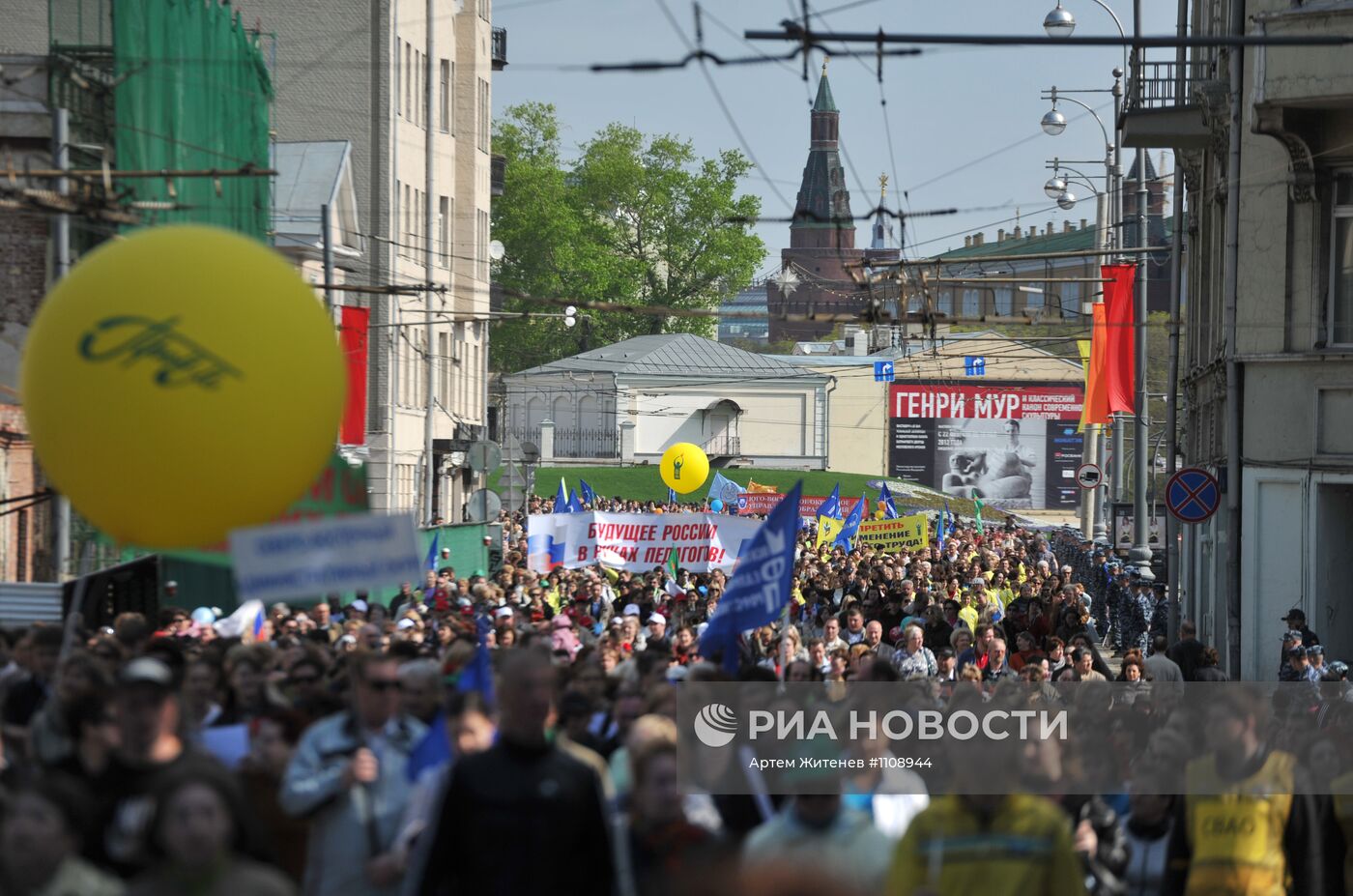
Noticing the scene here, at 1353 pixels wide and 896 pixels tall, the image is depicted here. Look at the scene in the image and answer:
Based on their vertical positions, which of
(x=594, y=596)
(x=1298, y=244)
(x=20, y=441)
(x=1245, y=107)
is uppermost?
(x=1245, y=107)

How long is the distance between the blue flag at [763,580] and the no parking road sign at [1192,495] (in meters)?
8.59

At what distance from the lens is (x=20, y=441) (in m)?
23.0

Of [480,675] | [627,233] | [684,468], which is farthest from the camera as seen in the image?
[627,233]

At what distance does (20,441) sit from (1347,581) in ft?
49.2

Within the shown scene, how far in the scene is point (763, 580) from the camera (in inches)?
508

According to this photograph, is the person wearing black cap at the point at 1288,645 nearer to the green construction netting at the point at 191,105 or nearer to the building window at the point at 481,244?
the green construction netting at the point at 191,105

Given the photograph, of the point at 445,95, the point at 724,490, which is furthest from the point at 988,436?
the point at 724,490

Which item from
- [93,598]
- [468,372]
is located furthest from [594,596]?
[468,372]

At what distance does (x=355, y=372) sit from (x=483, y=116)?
81.2 feet

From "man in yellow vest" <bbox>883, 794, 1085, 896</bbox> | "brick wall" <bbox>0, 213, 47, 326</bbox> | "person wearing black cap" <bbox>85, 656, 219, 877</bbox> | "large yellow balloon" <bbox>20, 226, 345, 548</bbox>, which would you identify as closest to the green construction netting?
"brick wall" <bbox>0, 213, 47, 326</bbox>

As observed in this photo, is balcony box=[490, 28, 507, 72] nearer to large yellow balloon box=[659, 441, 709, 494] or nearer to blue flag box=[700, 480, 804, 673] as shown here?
large yellow balloon box=[659, 441, 709, 494]

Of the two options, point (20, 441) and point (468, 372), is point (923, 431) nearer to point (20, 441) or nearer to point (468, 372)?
point (468, 372)

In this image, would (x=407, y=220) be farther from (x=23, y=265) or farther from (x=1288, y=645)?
(x=1288, y=645)

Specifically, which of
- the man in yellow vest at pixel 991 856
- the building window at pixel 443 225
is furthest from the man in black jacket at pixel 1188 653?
the building window at pixel 443 225
